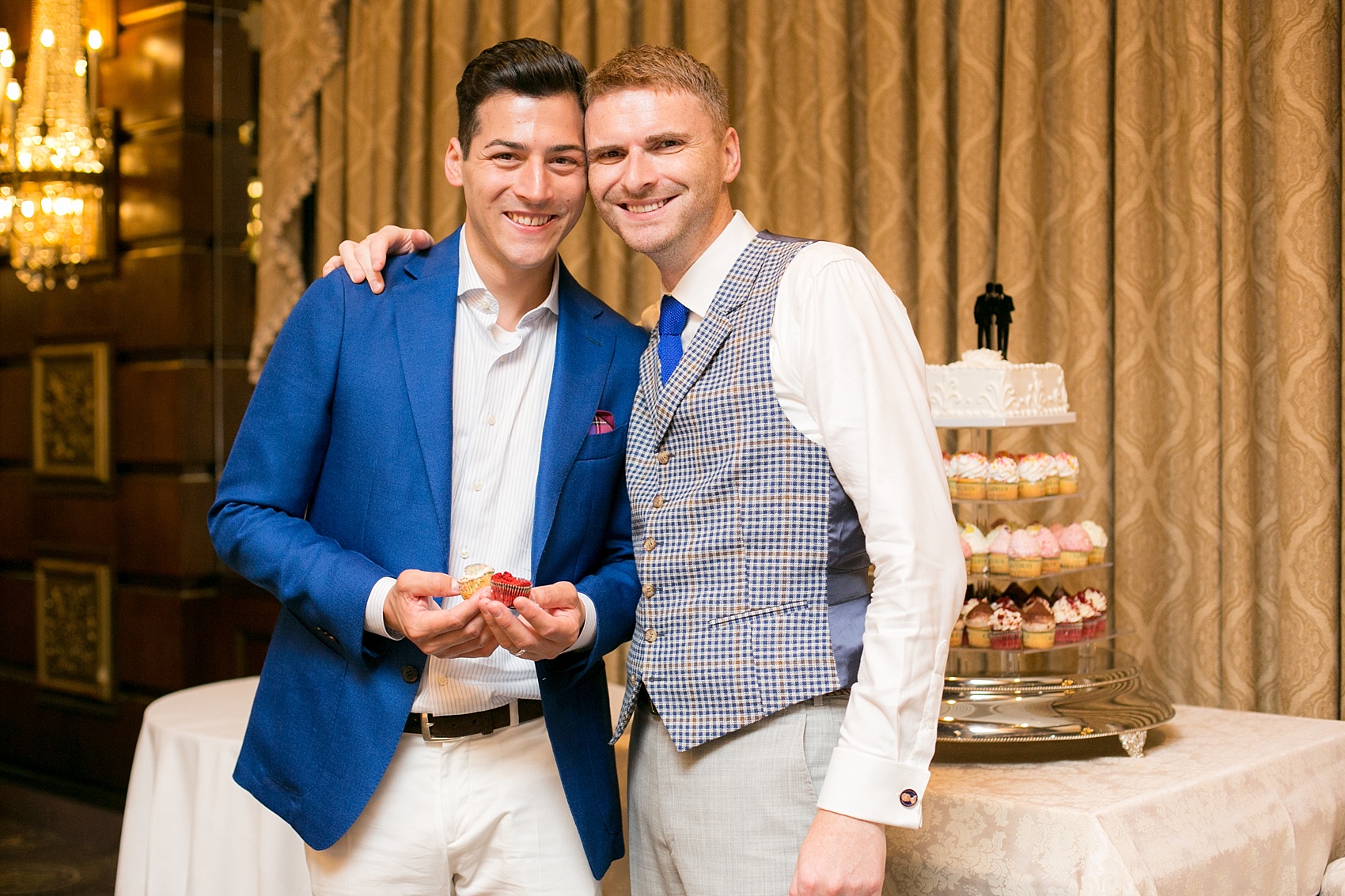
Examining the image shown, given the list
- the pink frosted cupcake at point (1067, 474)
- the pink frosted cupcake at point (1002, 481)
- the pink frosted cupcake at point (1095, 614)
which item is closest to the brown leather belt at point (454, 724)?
the pink frosted cupcake at point (1002, 481)

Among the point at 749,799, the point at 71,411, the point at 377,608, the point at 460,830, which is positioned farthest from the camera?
the point at 71,411

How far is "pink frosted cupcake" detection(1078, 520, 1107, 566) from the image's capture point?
8.67ft

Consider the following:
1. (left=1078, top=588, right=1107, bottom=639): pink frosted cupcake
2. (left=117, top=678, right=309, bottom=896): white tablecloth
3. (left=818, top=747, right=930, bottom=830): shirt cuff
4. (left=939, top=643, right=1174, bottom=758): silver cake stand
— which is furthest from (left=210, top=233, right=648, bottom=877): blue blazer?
(left=1078, top=588, right=1107, bottom=639): pink frosted cupcake

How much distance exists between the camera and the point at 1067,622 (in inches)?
99.0

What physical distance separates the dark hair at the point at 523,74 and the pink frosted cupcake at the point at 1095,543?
4.79ft

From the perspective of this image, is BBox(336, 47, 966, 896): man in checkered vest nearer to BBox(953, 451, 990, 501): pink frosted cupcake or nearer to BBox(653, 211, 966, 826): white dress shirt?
BBox(653, 211, 966, 826): white dress shirt

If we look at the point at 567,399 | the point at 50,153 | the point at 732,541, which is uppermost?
the point at 50,153

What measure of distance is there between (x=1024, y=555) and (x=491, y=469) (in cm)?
119

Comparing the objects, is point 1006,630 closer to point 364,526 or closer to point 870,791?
point 870,791

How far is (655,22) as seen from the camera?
4117 millimetres

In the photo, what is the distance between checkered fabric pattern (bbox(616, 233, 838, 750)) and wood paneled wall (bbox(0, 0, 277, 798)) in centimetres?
366

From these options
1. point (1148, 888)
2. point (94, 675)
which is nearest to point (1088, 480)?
point (1148, 888)

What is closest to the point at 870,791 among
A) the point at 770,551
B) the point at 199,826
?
the point at 770,551

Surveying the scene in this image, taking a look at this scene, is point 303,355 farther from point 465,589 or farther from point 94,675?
point 94,675
